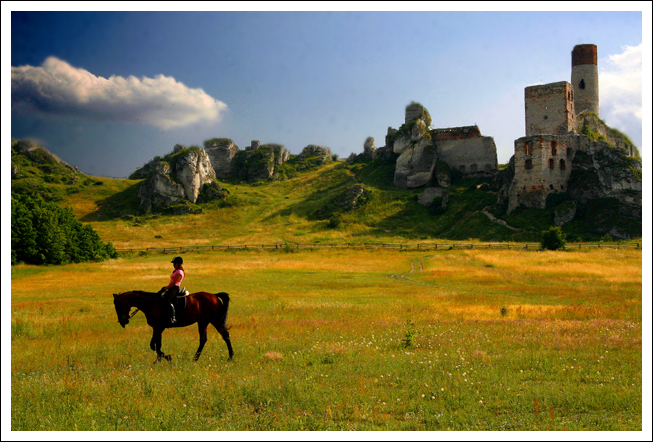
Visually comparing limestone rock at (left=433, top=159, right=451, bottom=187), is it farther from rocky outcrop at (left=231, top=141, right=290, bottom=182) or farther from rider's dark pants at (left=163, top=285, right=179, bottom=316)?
rider's dark pants at (left=163, top=285, right=179, bottom=316)

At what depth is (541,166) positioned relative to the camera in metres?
72.2

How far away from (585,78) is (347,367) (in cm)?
9185

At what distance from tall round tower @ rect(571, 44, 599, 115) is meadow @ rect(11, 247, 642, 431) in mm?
72882

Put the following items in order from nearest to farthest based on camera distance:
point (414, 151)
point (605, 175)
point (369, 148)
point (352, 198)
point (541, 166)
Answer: point (605, 175), point (541, 166), point (352, 198), point (414, 151), point (369, 148)

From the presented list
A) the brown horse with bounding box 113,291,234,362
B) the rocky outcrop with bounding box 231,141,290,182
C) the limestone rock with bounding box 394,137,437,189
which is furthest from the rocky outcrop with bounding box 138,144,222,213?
the brown horse with bounding box 113,291,234,362

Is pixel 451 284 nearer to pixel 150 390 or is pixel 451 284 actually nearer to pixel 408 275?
pixel 408 275

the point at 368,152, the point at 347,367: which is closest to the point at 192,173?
the point at 368,152

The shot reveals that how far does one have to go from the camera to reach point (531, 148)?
72938 mm

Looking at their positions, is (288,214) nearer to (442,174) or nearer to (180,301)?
(442,174)

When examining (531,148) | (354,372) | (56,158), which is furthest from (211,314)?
(56,158)

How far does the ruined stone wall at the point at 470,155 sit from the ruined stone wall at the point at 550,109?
53.0ft

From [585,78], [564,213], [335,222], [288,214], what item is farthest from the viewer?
[288,214]

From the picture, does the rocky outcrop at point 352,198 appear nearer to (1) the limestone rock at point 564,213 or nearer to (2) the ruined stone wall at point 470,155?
(2) the ruined stone wall at point 470,155

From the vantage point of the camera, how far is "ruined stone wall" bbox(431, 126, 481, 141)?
9768 cm
